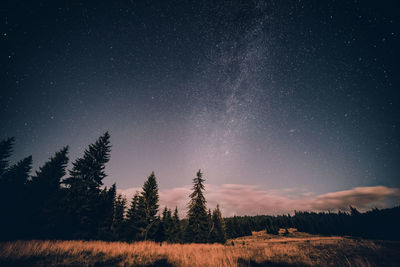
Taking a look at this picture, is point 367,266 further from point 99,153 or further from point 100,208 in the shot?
point 99,153

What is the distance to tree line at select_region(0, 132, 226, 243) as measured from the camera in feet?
55.8

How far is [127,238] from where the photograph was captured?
23.2m

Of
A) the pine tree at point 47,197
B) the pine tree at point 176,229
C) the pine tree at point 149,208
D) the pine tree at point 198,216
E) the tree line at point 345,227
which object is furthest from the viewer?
the tree line at point 345,227

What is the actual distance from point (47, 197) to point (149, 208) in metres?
13.1

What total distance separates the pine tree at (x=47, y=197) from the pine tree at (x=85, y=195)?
138 centimetres

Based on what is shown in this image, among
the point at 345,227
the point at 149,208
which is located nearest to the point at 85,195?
the point at 149,208

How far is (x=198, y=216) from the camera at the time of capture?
28.5 meters

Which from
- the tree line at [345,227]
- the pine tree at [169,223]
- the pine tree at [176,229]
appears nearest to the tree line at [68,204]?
the pine tree at [169,223]

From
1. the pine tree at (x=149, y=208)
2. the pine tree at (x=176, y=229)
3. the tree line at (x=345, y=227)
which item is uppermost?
the pine tree at (x=149, y=208)

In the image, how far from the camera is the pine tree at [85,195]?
17.1 meters

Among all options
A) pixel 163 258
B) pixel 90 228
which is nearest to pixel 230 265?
pixel 163 258

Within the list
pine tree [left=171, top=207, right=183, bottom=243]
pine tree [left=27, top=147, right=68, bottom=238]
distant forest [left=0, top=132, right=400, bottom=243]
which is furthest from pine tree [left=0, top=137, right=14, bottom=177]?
pine tree [left=171, top=207, right=183, bottom=243]

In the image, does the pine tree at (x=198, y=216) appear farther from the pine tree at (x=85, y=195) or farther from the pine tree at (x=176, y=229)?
the pine tree at (x=176, y=229)

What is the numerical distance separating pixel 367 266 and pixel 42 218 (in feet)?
90.5
